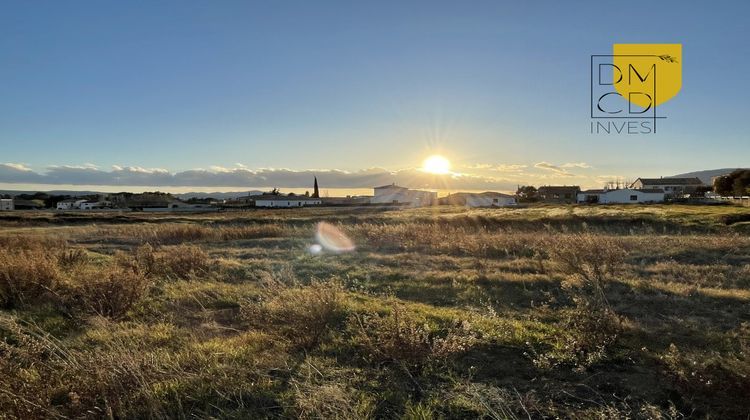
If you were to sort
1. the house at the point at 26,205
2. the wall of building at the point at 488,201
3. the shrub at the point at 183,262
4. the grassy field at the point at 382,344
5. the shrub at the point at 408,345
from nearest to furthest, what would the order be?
the grassy field at the point at 382,344 < the shrub at the point at 408,345 < the shrub at the point at 183,262 < the wall of building at the point at 488,201 < the house at the point at 26,205

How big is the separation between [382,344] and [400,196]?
320ft

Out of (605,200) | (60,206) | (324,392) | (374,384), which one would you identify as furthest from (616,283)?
(60,206)

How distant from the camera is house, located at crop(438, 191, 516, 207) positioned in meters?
89.8

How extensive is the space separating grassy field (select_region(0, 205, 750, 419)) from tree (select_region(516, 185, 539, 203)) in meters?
90.5

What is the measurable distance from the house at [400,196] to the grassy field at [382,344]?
287 feet

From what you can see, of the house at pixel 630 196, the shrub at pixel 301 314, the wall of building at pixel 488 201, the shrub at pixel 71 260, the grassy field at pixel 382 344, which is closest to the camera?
the grassy field at pixel 382 344

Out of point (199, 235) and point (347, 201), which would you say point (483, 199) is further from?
point (199, 235)

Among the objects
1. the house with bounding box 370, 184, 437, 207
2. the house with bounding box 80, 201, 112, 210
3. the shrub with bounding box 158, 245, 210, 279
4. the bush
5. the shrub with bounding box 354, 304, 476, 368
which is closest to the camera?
the shrub with bounding box 354, 304, 476, 368

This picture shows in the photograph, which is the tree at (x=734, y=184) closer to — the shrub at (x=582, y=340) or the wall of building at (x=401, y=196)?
the wall of building at (x=401, y=196)

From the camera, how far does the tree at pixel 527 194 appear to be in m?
97.0

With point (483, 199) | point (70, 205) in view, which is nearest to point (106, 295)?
point (483, 199)

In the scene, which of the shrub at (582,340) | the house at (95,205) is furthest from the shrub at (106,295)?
the house at (95,205)

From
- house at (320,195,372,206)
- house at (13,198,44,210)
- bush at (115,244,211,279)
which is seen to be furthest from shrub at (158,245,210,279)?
house at (13,198,44,210)

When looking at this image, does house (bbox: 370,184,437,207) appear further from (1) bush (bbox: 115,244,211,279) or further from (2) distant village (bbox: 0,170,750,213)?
(1) bush (bbox: 115,244,211,279)
